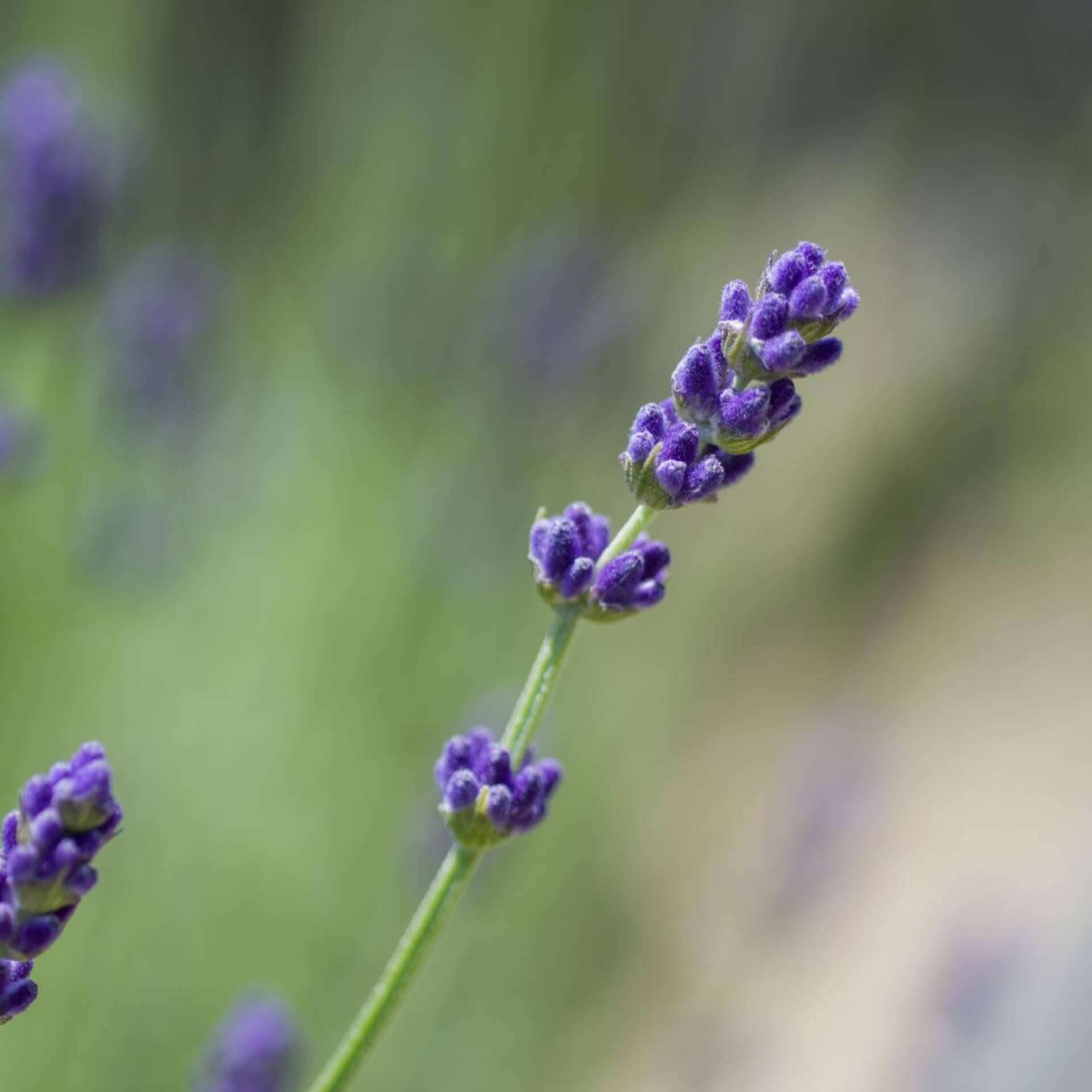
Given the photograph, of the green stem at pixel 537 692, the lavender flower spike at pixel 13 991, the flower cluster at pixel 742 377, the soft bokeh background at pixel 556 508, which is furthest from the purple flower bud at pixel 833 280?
the soft bokeh background at pixel 556 508

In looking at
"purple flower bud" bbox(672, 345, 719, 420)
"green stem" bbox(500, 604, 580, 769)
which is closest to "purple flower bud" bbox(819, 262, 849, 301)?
"purple flower bud" bbox(672, 345, 719, 420)

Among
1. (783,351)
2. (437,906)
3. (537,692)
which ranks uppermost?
(783,351)

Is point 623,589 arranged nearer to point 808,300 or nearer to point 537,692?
point 537,692

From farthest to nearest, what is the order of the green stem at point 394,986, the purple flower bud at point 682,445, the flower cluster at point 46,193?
the flower cluster at point 46,193, the purple flower bud at point 682,445, the green stem at point 394,986

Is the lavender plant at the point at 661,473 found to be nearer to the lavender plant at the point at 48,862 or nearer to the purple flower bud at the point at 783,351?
the purple flower bud at the point at 783,351

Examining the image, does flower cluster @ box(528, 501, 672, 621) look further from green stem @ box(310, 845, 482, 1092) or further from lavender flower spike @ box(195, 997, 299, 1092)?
lavender flower spike @ box(195, 997, 299, 1092)

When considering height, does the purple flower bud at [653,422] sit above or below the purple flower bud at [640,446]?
above

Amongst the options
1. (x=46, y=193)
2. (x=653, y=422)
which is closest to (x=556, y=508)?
(x=46, y=193)
